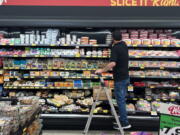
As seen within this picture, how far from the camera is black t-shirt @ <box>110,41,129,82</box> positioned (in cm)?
452

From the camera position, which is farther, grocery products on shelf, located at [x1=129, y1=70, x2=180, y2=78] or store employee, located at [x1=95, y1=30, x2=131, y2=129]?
grocery products on shelf, located at [x1=129, y1=70, x2=180, y2=78]

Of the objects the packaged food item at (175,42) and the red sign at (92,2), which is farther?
the packaged food item at (175,42)

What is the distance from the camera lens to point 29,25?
5.05 meters

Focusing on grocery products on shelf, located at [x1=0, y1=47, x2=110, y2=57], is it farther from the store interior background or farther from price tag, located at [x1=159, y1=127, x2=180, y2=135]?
price tag, located at [x1=159, y1=127, x2=180, y2=135]

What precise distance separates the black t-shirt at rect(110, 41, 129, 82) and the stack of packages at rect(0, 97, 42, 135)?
179 cm

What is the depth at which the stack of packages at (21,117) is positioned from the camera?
245 centimetres

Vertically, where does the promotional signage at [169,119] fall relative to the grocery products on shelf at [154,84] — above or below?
above

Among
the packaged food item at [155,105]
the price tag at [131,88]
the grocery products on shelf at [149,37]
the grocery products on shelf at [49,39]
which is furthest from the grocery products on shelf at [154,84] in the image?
the grocery products on shelf at [49,39]

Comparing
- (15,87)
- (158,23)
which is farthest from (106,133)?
(158,23)

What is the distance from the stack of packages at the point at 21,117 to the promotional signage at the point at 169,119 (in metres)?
1.53

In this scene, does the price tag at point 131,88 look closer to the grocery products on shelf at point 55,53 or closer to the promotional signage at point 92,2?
the grocery products on shelf at point 55,53

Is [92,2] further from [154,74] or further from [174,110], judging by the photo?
[174,110]

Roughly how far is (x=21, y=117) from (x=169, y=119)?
1.62 m

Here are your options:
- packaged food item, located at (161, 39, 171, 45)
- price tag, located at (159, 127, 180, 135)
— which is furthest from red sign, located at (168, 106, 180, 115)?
packaged food item, located at (161, 39, 171, 45)
